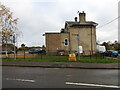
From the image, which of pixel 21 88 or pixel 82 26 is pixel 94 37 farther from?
pixel 21 88

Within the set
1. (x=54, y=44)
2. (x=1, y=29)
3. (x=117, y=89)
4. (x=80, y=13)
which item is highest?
(x=80, y=13)

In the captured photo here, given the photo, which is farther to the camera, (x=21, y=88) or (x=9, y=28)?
(x=9, y=28)

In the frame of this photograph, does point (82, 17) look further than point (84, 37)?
Yes

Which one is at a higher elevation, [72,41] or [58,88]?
[72,41]

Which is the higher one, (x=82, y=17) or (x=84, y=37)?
(x=82, y=17)

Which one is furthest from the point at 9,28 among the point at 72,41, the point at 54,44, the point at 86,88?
the point at 86,88

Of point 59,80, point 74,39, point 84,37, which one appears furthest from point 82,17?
point 59,80

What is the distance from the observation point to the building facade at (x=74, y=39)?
2759cm

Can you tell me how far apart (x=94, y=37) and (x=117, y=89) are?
2521 cm

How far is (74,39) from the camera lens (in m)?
28.9

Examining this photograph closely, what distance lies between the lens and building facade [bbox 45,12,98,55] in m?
27.6

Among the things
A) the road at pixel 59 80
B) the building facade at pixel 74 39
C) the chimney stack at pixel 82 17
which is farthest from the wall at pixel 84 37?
the road at pixel 59 80

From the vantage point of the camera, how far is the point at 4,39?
66.8ft

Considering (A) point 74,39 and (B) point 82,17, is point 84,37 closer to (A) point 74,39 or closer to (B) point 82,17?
(A) point 74,39
